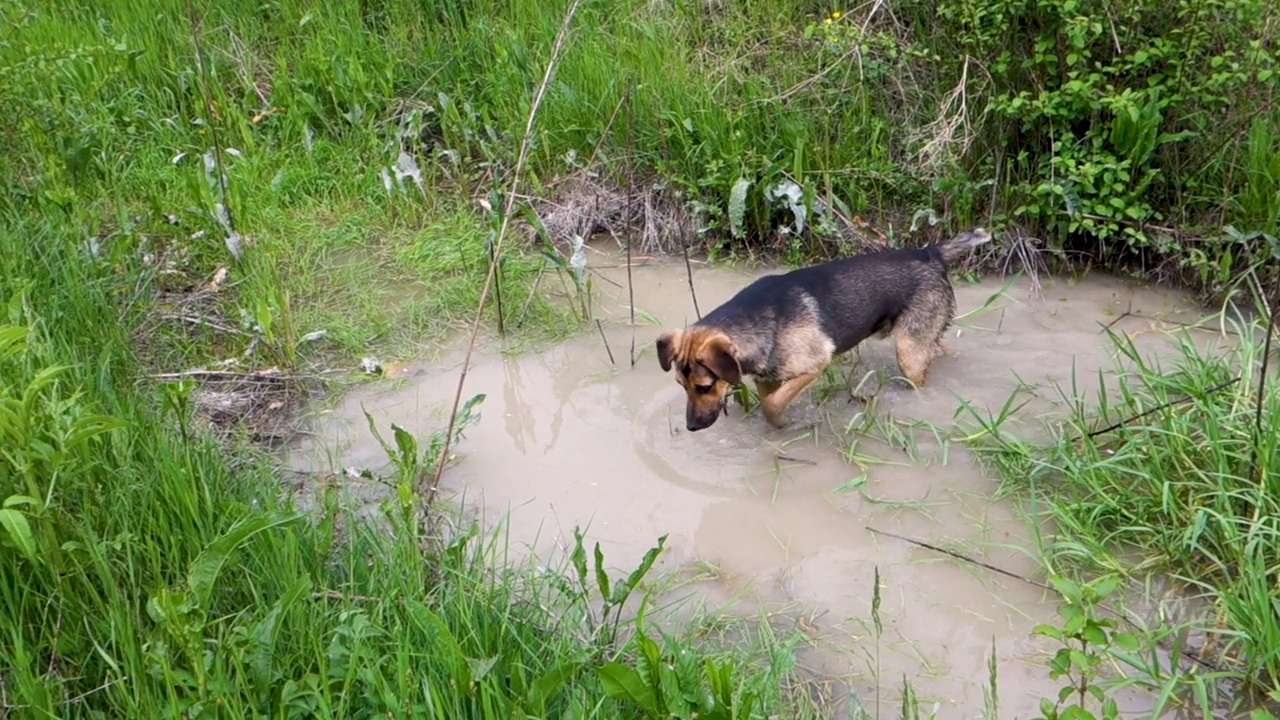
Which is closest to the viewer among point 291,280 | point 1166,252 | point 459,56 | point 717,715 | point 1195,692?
point 717,715

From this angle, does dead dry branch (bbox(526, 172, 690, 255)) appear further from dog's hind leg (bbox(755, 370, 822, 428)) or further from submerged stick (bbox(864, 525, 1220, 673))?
submerged stick (bbox(864, 525, 1220, 673))

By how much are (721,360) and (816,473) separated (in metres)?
0.66

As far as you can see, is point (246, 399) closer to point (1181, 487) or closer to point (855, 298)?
point (855, 298)

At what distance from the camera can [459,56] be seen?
7.54 meters

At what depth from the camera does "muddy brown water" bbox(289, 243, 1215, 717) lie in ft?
12.6

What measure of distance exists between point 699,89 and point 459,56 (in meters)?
1.86

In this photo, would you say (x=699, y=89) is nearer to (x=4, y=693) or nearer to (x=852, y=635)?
(x=852, y=635)

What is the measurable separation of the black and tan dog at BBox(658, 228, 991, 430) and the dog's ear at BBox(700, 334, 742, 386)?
27 mm

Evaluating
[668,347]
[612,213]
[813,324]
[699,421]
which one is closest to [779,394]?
[813,324]

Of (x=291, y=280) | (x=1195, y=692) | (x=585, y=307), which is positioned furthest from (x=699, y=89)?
(x=1195, y=692)

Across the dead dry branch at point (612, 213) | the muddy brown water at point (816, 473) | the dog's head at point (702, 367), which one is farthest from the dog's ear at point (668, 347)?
the dead dry branch at point (612, 213)

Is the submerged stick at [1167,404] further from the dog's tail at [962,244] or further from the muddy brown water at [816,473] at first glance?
the dog's tail at [962,244]

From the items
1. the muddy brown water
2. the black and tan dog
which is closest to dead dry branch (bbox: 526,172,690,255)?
the muddy brown water

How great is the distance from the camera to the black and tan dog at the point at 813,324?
475cm
